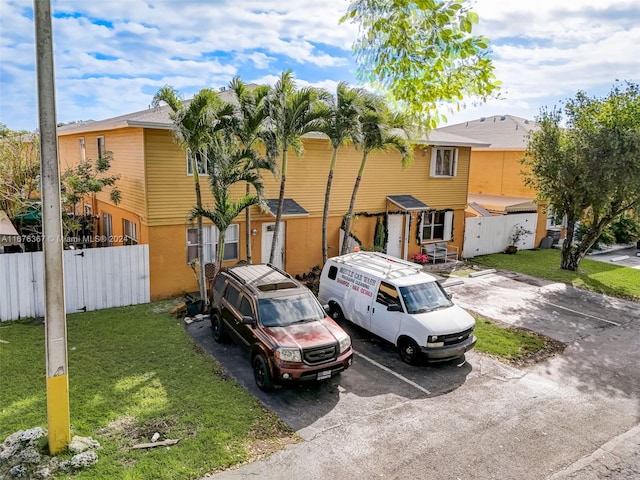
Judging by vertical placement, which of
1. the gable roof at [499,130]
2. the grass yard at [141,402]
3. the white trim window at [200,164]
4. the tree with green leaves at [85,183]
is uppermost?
the gable roof at [499,130]

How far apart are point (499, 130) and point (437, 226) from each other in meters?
14.7

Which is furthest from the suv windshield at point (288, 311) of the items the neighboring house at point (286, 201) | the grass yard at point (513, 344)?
the neighboring house at point (286, 201)

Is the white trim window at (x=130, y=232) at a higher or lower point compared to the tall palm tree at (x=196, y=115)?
lower

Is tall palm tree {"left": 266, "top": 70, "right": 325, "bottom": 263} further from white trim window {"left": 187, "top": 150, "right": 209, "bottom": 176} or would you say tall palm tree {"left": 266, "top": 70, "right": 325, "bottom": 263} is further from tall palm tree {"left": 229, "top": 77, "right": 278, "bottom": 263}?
white trim window {"left": 187, "top": 150, "right": 209, "bottom": 176}

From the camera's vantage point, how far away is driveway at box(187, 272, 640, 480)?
741 cm

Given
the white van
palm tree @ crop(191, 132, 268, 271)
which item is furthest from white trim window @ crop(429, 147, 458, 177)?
palm tree @ crop(191, 132, 268, 271)

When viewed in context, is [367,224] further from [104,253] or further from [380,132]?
[104,253]

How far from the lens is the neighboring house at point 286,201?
15.0 meters

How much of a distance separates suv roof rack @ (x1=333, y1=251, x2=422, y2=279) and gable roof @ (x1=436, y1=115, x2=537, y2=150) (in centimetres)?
1637

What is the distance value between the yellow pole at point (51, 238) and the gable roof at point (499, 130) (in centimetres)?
2435

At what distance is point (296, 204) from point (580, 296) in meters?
11.2

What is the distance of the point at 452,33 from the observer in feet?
21.8

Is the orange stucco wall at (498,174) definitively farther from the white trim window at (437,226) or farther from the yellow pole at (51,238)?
the yellow pole at (51,238)

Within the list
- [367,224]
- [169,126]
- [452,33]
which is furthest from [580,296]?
[169,126]
